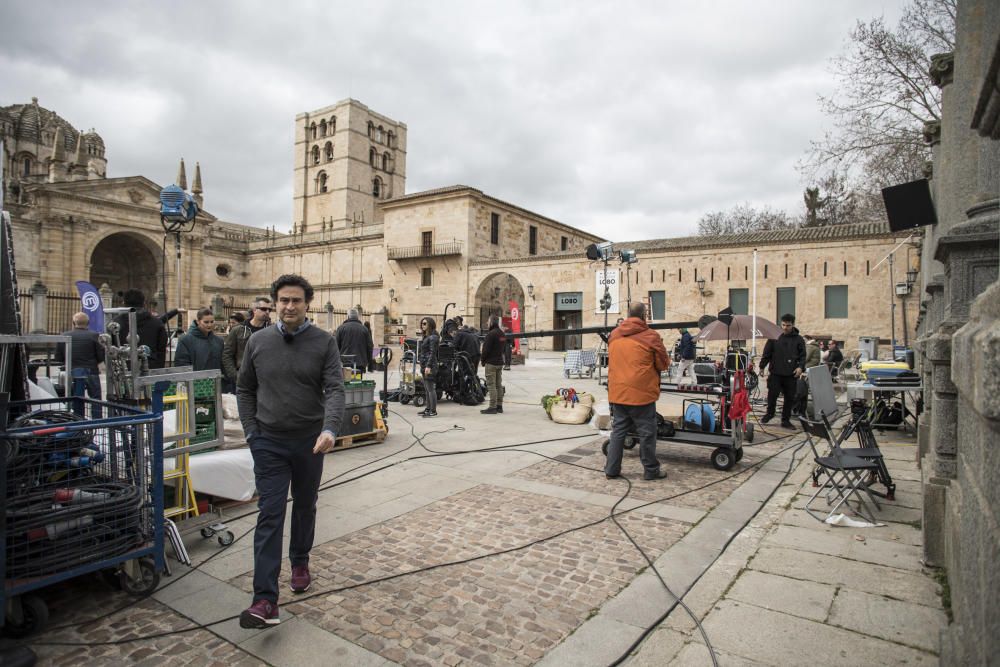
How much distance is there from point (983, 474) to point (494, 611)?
232cm

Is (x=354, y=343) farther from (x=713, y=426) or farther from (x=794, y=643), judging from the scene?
(x=794, y=643)

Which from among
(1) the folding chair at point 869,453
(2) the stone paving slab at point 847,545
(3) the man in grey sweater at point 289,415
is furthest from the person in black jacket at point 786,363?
(3) the man in grey sweater at point 289,415

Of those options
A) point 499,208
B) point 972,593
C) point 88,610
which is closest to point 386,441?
point 88,610

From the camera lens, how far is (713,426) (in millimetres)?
6375

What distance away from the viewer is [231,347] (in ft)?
22.0

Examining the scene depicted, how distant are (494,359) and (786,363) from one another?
476 centimetres

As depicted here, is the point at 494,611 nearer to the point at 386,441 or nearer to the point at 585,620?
Result: the point at 585,620

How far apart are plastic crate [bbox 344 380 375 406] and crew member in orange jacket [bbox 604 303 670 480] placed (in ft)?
10.8

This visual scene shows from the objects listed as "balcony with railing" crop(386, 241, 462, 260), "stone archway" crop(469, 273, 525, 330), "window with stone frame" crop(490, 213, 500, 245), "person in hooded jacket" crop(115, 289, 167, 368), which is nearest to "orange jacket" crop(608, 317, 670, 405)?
"person in hooded jacket" crop(115, 289, 167, 368)

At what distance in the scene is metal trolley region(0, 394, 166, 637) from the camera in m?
2.74

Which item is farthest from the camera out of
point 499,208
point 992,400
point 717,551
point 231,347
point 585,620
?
point 499,208

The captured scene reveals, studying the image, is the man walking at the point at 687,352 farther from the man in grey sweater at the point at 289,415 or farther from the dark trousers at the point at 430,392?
the man in grey sweater at the point at 289,415

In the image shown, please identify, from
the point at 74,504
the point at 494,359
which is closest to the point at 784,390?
the point at 494,359

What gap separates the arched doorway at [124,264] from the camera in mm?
41531
